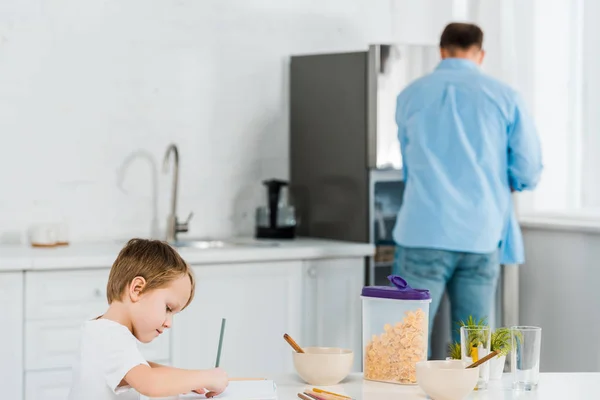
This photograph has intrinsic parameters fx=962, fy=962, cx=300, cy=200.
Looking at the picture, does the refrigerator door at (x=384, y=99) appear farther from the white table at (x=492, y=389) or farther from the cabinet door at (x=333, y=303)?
the white table at (x=492, y=389)

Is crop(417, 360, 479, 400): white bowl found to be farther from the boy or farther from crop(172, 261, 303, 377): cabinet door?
crop(172, 261, 303, 377): cabinet door

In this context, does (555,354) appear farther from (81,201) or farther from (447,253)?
(81,201)

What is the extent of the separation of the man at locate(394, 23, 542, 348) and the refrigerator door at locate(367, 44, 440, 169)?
15.6 inches

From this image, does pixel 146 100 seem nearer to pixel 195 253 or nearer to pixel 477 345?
pixel 195 253

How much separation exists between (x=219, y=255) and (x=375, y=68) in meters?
1.02

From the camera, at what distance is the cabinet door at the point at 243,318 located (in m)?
3.54

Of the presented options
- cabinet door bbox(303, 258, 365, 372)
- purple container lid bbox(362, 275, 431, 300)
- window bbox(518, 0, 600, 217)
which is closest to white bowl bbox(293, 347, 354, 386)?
purple container lid bbox(362, 275, 431, 300)

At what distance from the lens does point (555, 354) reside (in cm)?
400

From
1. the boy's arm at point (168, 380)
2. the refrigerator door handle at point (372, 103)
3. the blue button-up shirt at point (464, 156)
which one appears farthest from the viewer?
the refrigerator door handle at point (372, 103)

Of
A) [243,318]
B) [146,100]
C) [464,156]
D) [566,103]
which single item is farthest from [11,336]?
[566,103]

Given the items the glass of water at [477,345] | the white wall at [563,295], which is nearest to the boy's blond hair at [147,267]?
the glass of water at [477,345]

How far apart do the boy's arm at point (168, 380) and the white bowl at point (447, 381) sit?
37 centimetres

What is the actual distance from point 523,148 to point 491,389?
5.62 feet

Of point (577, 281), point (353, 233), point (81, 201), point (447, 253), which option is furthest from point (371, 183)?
point (81, 201)
